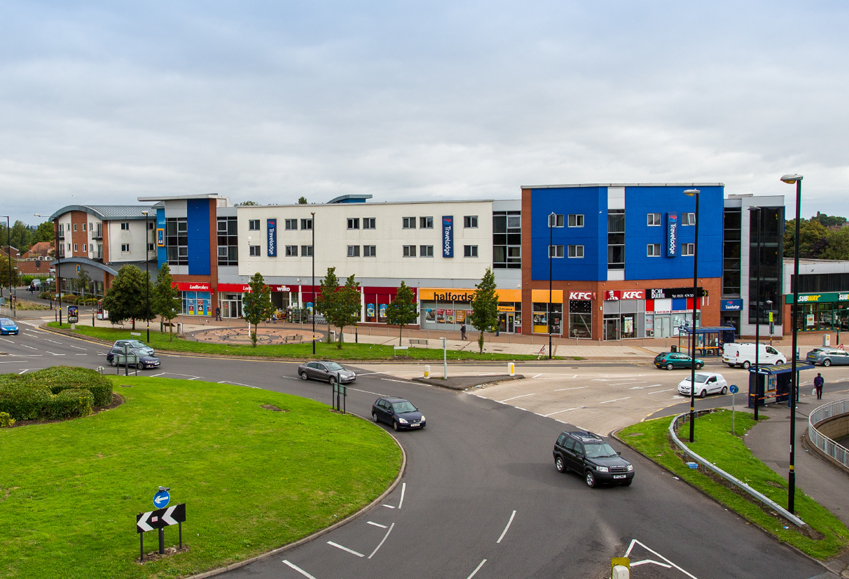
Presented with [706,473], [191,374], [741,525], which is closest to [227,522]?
[741,525]

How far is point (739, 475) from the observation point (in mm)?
19781

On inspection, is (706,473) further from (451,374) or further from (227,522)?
(451,374)

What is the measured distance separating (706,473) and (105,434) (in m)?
20.8

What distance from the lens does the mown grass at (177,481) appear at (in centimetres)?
1232

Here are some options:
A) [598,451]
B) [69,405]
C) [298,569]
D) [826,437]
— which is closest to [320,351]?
[69,405]

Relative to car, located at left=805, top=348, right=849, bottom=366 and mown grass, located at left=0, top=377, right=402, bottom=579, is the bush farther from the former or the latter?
car, located at left=805, top=348, right=849, bottom=366

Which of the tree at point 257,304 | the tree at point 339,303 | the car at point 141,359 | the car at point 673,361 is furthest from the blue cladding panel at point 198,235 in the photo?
the car at point 673,361

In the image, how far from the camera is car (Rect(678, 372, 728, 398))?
34.0 m

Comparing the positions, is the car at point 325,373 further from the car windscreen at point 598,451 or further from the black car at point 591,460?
the car windscreen at point 598,451

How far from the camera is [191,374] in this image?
36625 mm

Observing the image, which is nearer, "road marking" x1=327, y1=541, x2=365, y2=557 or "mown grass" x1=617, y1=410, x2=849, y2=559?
"road marking" x1=327, y1=541, x2=365, y2=557

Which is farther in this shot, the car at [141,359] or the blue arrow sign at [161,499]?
the car at [141,359]

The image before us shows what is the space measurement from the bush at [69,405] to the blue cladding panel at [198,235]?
53.7m

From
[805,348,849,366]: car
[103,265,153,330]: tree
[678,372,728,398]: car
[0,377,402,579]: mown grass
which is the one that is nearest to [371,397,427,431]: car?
[0,377,402,579]: mown grass
